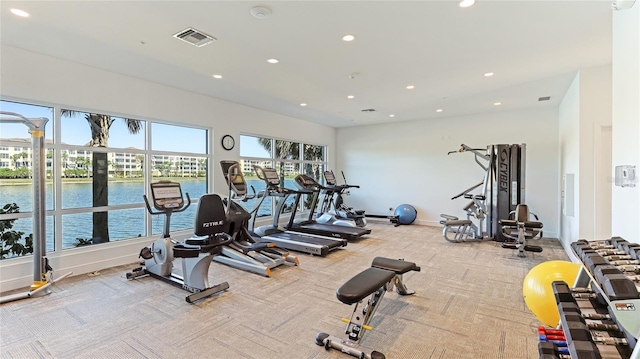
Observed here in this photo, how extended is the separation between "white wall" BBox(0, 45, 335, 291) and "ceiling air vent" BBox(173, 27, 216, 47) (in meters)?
1.96

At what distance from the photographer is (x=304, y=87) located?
16.9 feet

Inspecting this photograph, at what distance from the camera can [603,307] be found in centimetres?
157

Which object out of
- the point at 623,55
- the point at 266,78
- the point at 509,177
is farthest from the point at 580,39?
the point at 266,78

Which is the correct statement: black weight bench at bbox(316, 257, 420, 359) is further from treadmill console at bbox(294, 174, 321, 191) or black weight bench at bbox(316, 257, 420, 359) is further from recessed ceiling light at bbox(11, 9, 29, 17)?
recessed ceiling light at bbox(11, 9, 29, 17)

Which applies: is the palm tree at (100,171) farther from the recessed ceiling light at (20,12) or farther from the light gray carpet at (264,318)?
the recessed ceiling light at (20,12)

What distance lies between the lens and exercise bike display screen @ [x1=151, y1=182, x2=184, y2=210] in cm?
363

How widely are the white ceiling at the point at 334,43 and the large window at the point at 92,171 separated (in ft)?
2.88

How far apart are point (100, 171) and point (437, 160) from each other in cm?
744

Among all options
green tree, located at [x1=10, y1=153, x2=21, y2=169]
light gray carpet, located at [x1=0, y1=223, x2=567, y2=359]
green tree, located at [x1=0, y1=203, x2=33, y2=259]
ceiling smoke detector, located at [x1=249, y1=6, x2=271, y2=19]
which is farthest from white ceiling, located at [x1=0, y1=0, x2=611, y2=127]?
light gray carpet, located at [x1=0, y1=223, x2=567, y2=359]

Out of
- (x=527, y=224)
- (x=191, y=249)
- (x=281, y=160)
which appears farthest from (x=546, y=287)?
(x=281, y=160)

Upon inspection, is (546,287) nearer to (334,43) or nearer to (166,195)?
(334,43)

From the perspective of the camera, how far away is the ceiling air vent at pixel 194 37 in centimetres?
313

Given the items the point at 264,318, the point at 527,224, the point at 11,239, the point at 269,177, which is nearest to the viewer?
the point at 264,318

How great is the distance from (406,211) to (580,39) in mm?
5398
